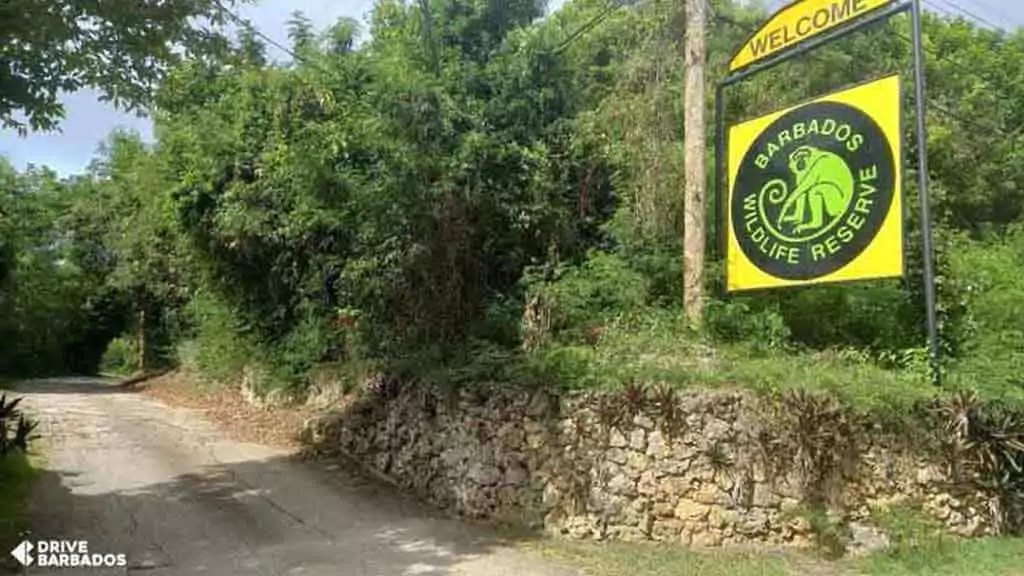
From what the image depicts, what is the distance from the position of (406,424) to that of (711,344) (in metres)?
3.80

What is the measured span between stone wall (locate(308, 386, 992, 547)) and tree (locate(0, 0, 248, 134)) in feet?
15.5

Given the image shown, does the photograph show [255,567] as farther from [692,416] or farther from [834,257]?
[834,257]

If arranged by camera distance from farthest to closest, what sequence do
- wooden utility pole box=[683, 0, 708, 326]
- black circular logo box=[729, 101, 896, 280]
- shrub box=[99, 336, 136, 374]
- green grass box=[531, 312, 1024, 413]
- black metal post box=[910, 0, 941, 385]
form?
shrub box=[99, 336, 136, 374] < wooden utility pole box=[683, 0, 708, 326] < black circular logo box=[729, 101, 896, 280] < black metal post box=[910, 0, 941, 385] < green grass box=[531, 312, 1024, 413]

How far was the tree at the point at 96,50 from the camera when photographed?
6645 mm

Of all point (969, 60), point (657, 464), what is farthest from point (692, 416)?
point (969, 60)

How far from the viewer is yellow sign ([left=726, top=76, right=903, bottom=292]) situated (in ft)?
28.9

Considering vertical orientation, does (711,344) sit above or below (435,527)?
above

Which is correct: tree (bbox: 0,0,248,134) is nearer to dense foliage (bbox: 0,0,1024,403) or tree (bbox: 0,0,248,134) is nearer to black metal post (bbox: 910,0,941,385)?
dense foliage (bbox: 0,0,1024,403)

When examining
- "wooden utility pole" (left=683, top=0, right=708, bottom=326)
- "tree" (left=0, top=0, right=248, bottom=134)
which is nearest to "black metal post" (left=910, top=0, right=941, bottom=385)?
"wooden utility pole" (left=683, top=0, right=708, bottom=326)

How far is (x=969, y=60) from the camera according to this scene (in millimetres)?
19328

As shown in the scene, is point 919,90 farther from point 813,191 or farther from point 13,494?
point 13,494

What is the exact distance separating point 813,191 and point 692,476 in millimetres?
3742

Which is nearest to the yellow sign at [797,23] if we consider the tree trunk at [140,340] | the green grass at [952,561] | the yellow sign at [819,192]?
the yellow sign at [819,192]

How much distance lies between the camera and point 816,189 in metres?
9.56
